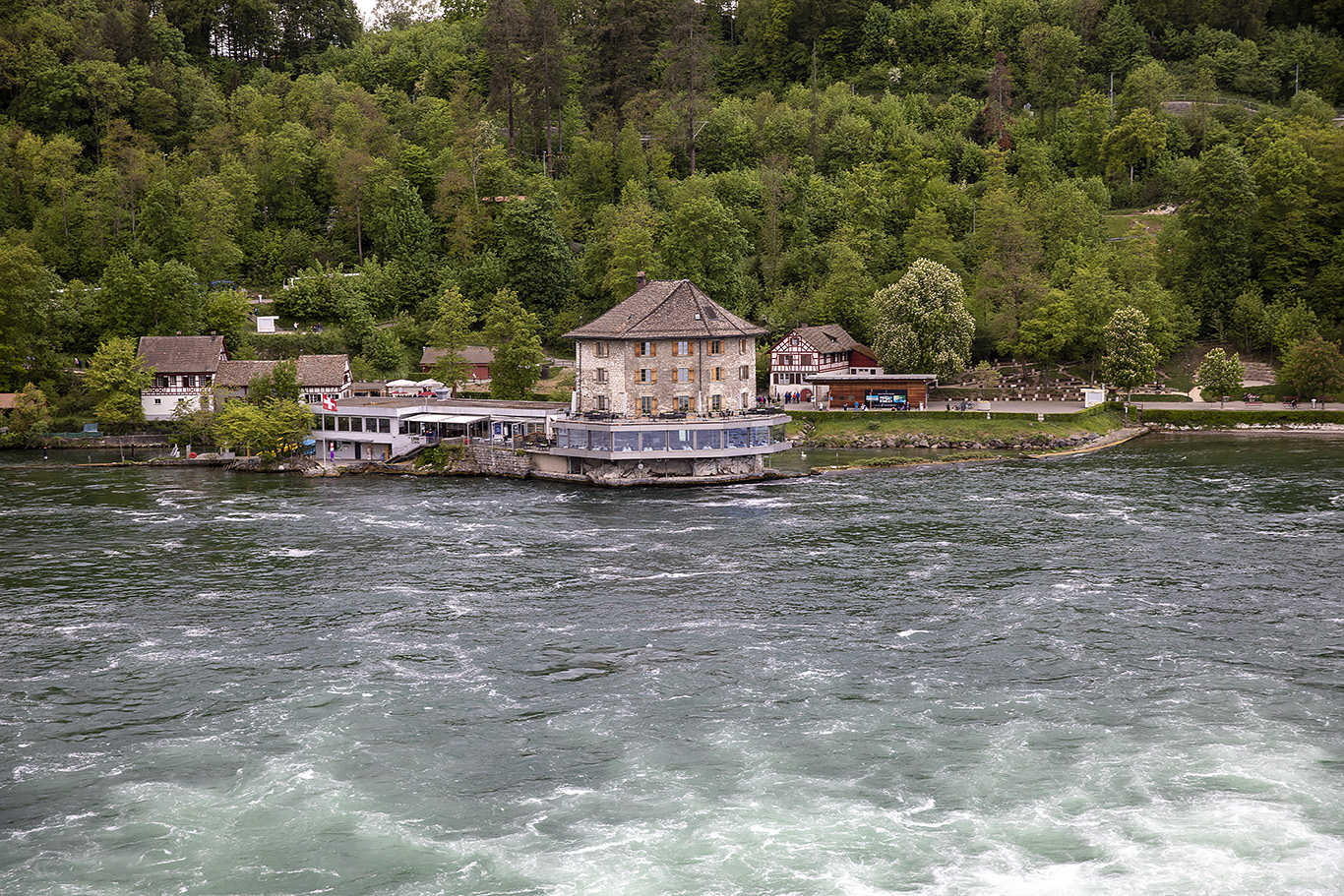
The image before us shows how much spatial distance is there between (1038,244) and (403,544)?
8220 centimetres

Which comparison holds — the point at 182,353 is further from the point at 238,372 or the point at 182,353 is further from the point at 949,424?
the point at 949,424

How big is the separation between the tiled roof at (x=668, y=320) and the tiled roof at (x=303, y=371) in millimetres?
28922

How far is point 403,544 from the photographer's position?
63031 millimetres

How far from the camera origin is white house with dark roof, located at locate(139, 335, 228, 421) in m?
103

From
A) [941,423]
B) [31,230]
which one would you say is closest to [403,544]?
[941,423]

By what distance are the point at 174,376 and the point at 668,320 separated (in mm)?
47502

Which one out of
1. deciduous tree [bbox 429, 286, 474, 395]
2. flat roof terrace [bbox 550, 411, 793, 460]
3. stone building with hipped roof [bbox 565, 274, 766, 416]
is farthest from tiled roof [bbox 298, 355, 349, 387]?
flat roof terrace [bbox 550, 411, 793, 460]

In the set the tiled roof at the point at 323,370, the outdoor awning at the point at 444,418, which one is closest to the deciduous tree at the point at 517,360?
the outdoor awning at the point at 444,418

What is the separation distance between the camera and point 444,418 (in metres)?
90.7

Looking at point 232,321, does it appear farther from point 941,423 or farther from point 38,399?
point 941,423

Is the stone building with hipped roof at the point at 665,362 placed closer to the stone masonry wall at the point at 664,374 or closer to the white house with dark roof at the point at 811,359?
the stone masonry wall at the point at 664,374

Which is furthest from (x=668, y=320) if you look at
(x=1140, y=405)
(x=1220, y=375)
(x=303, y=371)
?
(x=1220, y=375)

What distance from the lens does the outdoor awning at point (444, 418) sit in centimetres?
9025

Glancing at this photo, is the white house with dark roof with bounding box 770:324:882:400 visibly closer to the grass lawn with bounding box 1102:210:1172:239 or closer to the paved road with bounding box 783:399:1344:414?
the paved road with bounding box 783:399:1344:414
